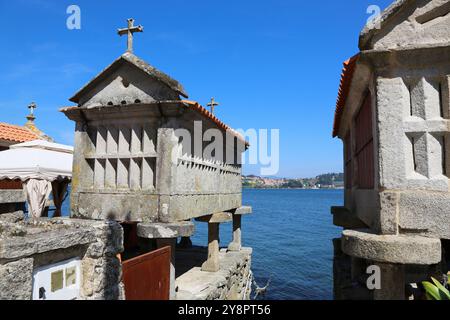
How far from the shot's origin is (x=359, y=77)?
4.19 m

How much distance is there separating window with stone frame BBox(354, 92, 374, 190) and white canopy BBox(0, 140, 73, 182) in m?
6.29

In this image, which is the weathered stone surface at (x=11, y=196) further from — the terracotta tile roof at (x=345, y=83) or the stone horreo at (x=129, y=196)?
the terracotta tile roof at (x=345, y=83)

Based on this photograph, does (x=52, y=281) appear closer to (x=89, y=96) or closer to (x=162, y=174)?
(x=162, y=174)

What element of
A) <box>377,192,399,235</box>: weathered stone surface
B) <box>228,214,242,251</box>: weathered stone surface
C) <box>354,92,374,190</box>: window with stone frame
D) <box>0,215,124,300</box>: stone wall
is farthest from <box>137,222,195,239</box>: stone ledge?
<box>228,214,242,251</box>: weathered stone surface

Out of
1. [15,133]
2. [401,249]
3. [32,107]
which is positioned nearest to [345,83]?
[401,249]

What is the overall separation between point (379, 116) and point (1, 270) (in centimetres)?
360

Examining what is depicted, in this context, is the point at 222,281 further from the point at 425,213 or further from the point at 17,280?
Answer: the point at 17,280

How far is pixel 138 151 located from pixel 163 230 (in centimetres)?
169

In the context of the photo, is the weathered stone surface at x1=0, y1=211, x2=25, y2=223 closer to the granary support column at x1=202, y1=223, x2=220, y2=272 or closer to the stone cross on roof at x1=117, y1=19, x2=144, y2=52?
the stone cross on roof at x1=117, y1=19, x2=144, y2=52

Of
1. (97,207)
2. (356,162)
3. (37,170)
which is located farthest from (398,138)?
(37,170)

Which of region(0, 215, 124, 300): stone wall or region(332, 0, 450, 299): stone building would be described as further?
region(332, 0, 450, 299): stone building

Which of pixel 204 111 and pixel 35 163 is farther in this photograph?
pixel 35 163

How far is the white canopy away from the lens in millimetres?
7328

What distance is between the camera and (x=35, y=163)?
7457mm
